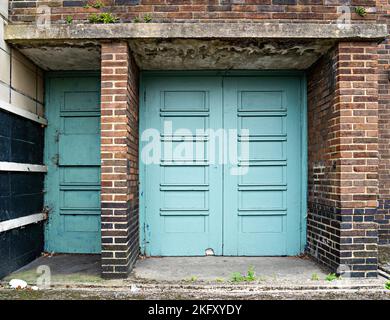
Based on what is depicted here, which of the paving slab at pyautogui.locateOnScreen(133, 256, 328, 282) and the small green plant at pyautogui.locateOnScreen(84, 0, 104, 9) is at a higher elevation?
the small green plant at pyautogui.locateOnScreen(84, 0, 104, 9)

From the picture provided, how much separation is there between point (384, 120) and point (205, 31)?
10.2ft

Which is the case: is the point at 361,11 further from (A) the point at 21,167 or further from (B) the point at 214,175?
(A) the point at 21,167

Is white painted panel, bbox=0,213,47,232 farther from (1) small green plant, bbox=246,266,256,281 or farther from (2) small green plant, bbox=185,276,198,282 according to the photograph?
(1) small green plant, bbox=246,266,256,281

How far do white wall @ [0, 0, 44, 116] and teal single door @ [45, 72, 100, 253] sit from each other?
0.23m

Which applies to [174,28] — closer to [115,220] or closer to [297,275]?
[115,220]

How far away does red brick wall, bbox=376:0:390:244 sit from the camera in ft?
16.7

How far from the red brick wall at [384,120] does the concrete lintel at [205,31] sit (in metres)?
1.38

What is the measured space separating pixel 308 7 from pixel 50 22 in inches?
120

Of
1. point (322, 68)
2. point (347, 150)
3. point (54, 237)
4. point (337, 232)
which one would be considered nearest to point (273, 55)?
point (322, 68)

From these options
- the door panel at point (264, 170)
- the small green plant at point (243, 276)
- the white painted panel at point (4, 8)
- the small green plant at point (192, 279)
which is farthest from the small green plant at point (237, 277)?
the white painted panel at point (4, 8)

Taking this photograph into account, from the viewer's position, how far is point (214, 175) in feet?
15.9

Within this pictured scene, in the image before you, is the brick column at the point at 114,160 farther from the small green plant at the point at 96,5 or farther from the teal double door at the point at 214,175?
the teal double door at the point at 214,175

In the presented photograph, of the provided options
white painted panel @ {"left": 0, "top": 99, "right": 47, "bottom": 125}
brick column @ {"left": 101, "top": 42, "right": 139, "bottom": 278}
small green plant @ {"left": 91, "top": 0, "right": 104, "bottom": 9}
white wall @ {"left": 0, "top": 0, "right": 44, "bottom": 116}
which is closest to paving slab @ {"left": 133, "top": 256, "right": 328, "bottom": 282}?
brick column @ {"left": 101, "top": 42, "right": 139, "bottom": 278}

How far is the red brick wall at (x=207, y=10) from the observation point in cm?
401
